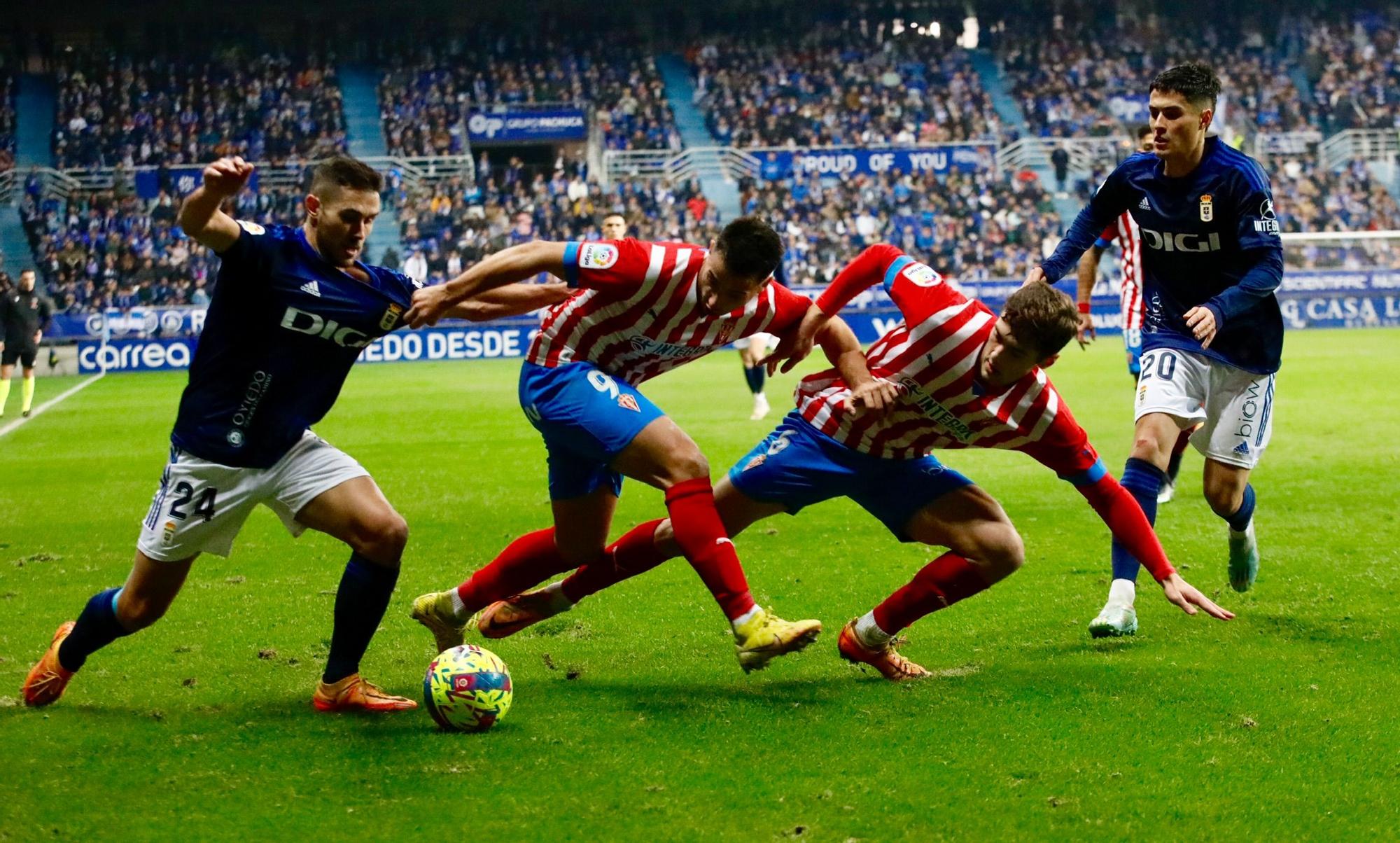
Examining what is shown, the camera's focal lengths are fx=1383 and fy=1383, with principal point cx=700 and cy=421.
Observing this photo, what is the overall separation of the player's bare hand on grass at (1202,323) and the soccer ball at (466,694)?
310 centimetres

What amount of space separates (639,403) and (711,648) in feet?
4.07

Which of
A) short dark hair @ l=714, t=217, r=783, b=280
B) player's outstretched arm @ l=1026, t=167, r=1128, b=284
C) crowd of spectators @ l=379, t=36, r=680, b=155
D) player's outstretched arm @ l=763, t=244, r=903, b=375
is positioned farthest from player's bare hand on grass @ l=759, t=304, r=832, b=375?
crowd of spectators @ l=379, t=36, r=680, b=155

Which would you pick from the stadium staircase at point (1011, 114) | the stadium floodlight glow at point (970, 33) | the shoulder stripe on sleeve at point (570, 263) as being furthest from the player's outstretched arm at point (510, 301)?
the stadium floodlight glow at point (970, 33)

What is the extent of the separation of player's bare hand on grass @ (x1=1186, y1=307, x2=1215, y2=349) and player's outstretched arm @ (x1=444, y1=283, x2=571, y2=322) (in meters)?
2.56

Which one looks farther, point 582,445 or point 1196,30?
point 1196,30

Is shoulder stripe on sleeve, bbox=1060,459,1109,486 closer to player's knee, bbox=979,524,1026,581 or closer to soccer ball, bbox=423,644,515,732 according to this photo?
player's knee, bbox=979,524,1026,581

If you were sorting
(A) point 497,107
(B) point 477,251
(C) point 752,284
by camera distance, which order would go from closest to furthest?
(C) point 752,284 < (B) point 477,251 < (A) point 497,107

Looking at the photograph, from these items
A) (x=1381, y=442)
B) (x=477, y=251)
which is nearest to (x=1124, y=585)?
(x=1381, y=442)

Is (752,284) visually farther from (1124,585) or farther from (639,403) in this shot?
(1124,585)

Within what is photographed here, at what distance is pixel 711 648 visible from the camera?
5.88 metres

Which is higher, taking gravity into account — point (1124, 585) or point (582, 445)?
Answer: point (582, 445)

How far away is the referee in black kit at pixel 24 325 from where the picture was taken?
1852 centimetres

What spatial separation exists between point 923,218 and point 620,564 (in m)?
30.2

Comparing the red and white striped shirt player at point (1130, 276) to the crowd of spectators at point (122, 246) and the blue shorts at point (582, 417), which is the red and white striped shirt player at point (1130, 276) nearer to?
the blue shorts at point (582, 417)
